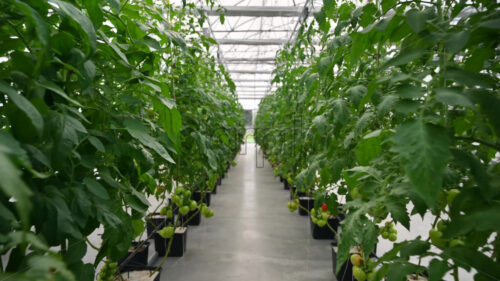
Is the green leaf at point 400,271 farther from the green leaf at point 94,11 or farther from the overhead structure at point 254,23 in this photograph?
the overhead structure at point 254,23

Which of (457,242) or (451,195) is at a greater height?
(451,195)

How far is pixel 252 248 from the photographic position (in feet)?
9.91

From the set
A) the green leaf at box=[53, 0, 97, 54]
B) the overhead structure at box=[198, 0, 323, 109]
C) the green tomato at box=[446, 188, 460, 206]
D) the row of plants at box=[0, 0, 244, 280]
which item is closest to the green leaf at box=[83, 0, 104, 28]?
the row of plants at box=[0, 0, 244, 280]

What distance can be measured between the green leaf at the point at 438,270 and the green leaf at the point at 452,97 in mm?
280

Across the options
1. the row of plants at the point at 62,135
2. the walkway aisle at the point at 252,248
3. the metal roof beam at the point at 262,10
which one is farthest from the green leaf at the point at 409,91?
the metal roof beam at the point at 262,10

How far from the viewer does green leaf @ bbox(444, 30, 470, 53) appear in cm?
57

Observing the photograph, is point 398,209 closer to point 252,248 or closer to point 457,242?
point 457,242

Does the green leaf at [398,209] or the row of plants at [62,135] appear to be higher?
the row of plants at [62,135]

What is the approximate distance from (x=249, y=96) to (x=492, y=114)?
24.9m

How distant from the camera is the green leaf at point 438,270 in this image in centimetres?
59

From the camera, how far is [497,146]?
66 centimetres

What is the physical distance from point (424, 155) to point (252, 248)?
8.76ft

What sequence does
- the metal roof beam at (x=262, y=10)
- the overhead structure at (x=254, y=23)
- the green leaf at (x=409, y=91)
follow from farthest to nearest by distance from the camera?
the metal roof beam at (x=262, y=10) < the overhead structure at (x=254, y=23) < the green leaf at (x=409, y=91)

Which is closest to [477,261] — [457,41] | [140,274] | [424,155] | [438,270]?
[438,270]
